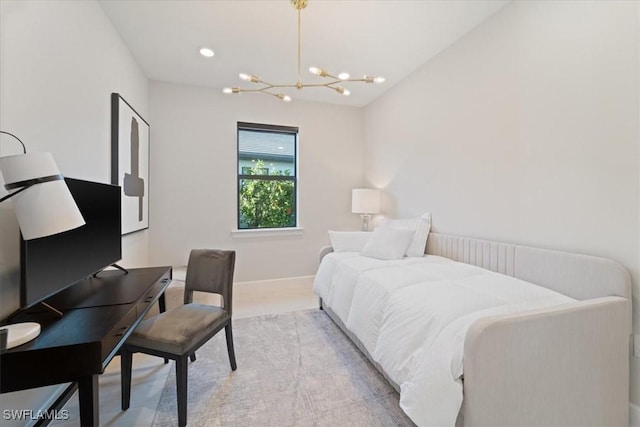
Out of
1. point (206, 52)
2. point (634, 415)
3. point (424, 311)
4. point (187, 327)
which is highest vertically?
point (206, 52)

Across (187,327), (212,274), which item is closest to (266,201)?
(212,274)

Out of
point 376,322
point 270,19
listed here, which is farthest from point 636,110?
point 270,19

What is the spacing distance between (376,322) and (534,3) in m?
2.52

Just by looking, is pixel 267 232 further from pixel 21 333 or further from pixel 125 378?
pixel 21 333

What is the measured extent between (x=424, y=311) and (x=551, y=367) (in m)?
0.53

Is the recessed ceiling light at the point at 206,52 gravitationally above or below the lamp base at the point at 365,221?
above

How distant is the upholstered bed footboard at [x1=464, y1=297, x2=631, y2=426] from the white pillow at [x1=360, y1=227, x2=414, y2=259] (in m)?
1.48

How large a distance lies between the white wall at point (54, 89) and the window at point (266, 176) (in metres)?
1.68

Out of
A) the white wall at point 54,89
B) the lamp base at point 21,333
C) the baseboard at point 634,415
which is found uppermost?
the white wall at point 54,89

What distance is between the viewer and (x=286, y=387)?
1.73 meters

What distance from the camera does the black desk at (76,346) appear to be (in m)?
0.90

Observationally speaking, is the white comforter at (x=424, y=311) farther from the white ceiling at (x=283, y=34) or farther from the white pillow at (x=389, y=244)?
the white ceiling at (x=283, y=34)

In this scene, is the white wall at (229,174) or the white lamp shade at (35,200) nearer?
the white lamp shade at (35,200)

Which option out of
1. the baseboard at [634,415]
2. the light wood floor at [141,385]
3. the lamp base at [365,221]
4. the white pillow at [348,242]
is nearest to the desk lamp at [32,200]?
the light wood floor at [141,385]
